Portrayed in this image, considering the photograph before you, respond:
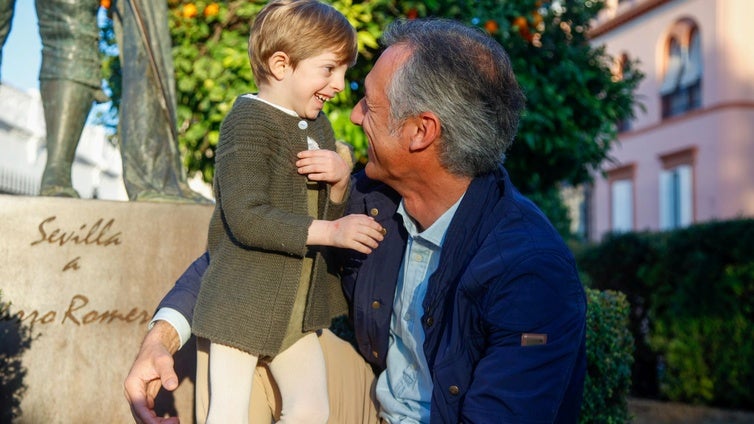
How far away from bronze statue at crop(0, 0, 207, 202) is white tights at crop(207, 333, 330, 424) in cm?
156

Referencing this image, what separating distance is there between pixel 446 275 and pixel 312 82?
0.64 m

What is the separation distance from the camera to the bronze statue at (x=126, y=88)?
4137 millimetres

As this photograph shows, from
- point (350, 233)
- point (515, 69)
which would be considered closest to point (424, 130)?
point (350, 233)

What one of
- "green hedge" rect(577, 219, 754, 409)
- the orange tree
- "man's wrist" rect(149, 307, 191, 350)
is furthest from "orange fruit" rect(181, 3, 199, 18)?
"man's wrist" rect(149, 307, 191, 350)

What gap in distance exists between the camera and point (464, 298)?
234 cm

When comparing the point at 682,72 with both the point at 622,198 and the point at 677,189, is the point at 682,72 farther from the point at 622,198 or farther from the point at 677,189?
the point at 622,198

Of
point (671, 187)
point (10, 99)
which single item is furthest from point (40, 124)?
point (671, 187)

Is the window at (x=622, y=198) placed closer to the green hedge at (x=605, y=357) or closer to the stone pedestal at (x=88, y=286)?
the green hedge at (x=605, y=357)

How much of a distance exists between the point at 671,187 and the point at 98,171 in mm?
16415

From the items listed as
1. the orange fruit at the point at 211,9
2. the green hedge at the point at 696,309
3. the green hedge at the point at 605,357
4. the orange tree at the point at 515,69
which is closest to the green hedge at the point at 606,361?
the green hedge at the point at 605,357

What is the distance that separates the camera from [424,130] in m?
2.58

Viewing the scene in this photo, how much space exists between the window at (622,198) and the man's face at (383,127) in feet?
A: 94.8

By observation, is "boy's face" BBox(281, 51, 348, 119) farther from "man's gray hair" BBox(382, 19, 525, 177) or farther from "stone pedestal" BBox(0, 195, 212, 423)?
"stone pedestal" BBox(0, 195, 212, 423)

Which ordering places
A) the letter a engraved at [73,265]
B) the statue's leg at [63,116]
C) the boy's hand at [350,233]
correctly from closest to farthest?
the boy's hand at [350,233] → the letter a engraved at [73,265] → the statue's leg at [63,116]
